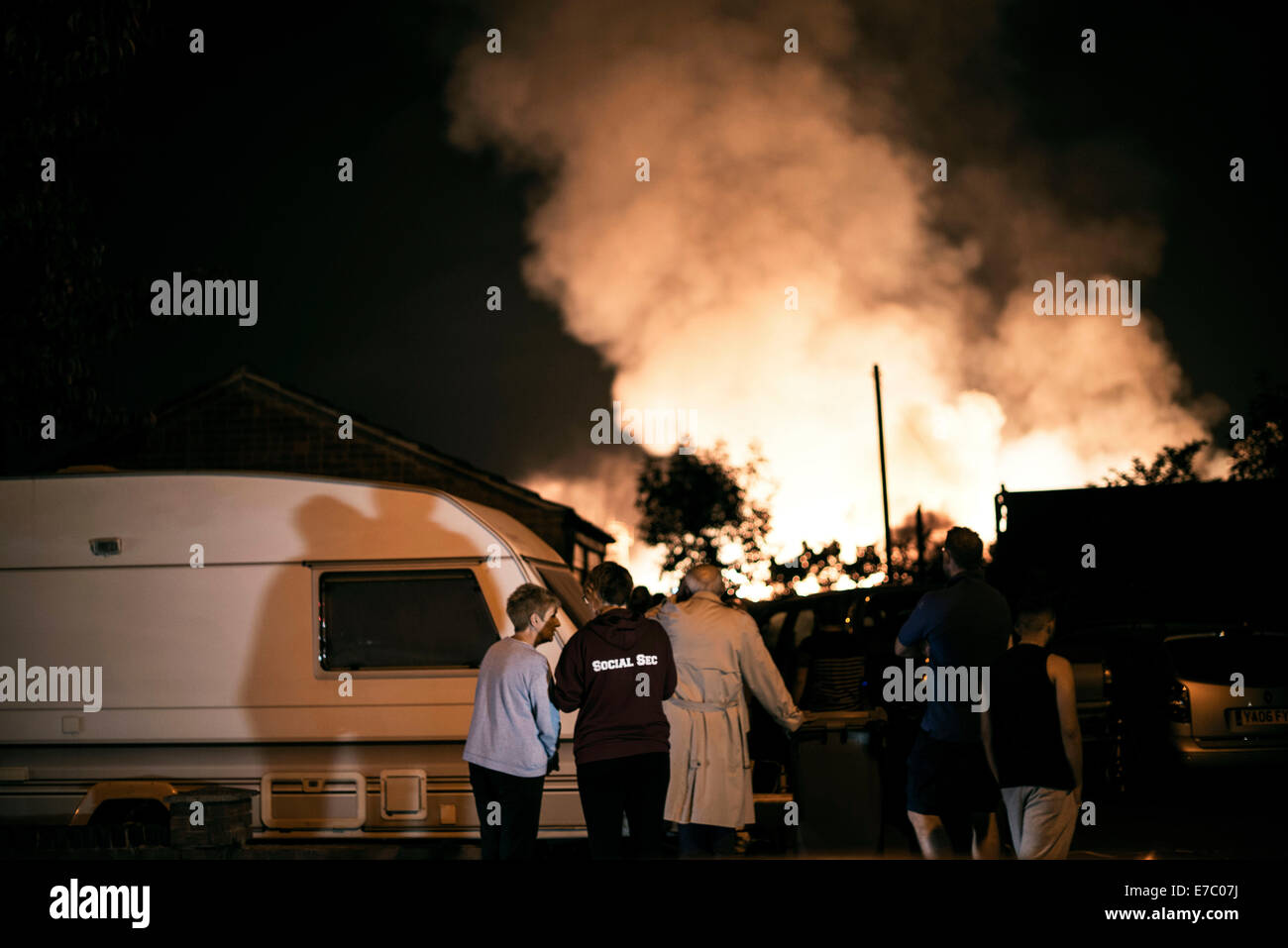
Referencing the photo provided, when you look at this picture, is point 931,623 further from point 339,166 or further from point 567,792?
point 339,166

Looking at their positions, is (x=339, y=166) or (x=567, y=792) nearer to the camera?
(x=567, y=792)

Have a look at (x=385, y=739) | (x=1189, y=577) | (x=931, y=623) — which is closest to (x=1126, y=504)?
(x=1189, y=577)

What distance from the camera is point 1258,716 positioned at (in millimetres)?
10289

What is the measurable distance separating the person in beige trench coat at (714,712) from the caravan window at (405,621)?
4.80 feet

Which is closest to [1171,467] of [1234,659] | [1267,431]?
[1267,431]

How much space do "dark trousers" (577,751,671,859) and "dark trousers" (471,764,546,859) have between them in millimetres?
283

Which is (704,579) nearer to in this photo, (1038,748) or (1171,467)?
(1038,748)

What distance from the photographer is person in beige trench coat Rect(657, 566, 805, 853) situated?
260 inches

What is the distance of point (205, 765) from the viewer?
7.48 meters

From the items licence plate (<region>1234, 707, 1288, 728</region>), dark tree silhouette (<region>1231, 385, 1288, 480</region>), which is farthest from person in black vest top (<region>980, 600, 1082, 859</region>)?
dark tree silhouette (<region>1231, 385, 1288, 480</region>)

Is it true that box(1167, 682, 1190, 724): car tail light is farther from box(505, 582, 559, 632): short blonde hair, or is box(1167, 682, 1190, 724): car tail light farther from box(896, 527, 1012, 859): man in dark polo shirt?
box(505, 582, 559, 632): short blonde hair

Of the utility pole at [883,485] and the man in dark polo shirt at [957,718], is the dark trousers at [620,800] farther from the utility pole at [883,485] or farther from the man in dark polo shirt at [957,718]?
the utility pole at [883,485]

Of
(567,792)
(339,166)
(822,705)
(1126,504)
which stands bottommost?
(567,792)
